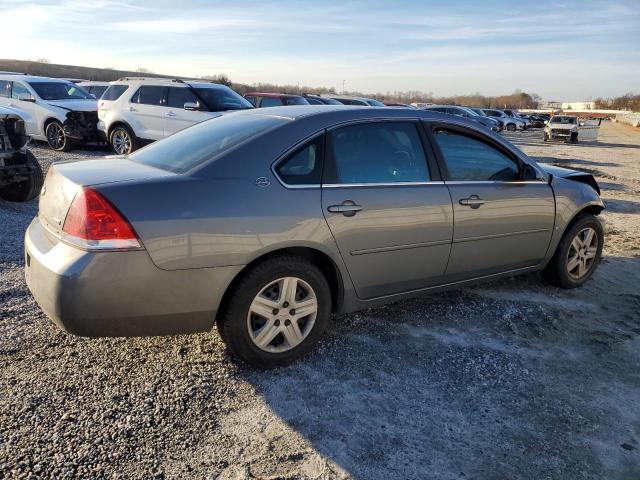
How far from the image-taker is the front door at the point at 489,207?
3955 millimetres

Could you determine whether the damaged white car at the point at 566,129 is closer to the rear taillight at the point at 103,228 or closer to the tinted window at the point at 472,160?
the tinted window at the point at 472,160

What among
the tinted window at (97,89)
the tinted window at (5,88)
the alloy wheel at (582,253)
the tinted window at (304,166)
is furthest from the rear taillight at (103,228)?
the tinted window at (97,89)

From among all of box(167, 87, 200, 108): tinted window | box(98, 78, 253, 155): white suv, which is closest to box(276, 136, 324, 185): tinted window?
box(98, 78, 253, 155): white suv

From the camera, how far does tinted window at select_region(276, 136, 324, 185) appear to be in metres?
3.21

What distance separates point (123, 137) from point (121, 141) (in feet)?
0.39

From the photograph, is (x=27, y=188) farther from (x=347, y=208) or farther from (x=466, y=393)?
(x=466, y=393)

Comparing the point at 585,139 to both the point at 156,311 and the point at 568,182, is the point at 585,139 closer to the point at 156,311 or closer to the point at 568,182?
the point at 568,182

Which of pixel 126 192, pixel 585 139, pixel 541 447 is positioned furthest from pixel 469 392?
pixel 585 139

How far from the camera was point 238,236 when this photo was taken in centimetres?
296

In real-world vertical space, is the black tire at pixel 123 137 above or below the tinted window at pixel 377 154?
below

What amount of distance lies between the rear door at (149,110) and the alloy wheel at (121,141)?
14.5 inches

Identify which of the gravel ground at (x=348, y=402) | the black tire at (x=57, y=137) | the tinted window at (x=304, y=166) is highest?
the tinted window at (x=304, y=166)

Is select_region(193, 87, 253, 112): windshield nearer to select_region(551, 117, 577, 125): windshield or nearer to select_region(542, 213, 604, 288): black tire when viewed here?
select_region(542, 213, 604, 288): black tire

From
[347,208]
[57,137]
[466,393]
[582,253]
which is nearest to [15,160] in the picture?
[347,208]
